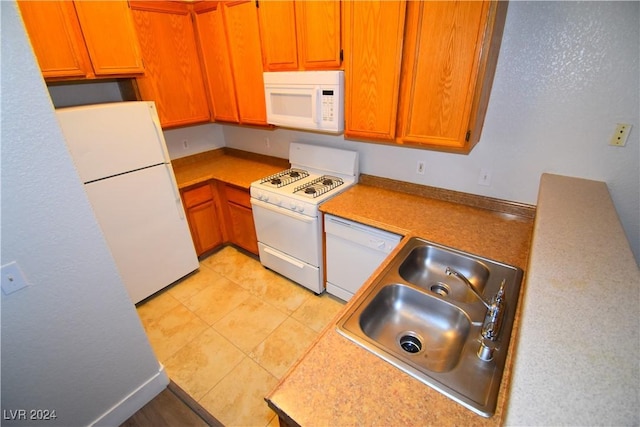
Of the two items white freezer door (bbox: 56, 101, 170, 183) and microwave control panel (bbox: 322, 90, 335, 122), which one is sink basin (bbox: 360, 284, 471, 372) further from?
white freezer door (bbox: 56, 101, 170, 183)

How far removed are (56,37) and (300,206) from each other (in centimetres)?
185

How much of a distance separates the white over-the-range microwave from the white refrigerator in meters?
0.87

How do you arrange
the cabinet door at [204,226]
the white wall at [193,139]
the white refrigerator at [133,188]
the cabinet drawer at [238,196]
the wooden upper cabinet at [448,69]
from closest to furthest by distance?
the wooden upper cabinet at [448,69] → the white refrigerator at [133,188] → the cabinet drawer at [238,196] → the cabinet door at [204,226] → the white wall at [193,139]

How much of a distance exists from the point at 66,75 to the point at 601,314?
111 inches

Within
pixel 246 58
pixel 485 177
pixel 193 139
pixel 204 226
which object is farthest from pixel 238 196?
pixel 485 177

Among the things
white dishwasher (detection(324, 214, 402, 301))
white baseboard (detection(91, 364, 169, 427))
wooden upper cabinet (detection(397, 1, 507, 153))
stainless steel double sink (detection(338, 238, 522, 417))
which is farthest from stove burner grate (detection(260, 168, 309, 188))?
white baseboard (detection(91, 364, 169, 427))

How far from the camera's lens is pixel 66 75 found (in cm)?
184

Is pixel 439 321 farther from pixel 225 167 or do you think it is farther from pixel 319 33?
pixel 225 167

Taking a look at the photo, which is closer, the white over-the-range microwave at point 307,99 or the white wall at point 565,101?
the white wall at point 565,101

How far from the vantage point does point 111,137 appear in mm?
1859

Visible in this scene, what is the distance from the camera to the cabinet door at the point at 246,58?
2.12 metres

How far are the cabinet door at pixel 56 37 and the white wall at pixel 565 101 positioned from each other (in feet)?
8.47

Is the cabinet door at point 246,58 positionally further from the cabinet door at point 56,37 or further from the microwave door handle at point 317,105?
the cabinet door at point 56,37

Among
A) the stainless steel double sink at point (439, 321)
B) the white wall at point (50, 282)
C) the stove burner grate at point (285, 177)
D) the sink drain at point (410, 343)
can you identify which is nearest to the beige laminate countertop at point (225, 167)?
the stove burner grate at point (285, 177)
